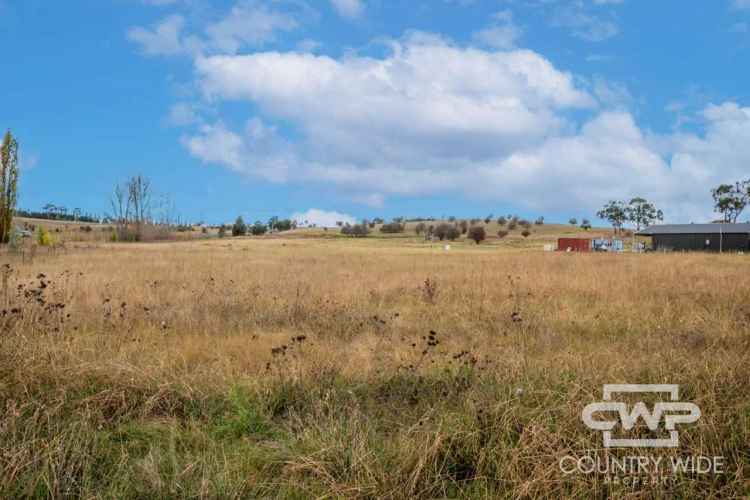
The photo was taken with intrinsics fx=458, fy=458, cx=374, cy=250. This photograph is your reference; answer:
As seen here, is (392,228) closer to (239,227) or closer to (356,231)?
(356,231)

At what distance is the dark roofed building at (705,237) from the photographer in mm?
57500

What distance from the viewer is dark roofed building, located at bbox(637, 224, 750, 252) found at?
57.5 meters

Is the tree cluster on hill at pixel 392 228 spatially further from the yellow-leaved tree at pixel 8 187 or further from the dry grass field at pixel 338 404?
the dry grass field at pixel 338 404

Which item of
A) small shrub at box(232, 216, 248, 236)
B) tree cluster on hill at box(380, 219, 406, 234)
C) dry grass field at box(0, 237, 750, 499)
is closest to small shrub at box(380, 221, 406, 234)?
tree cluster on hill at box(380, 219, 406, 234)

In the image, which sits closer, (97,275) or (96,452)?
(96,452)

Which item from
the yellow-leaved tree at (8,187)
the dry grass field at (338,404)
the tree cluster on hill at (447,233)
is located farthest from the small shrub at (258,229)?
the dry grass field at (338,404)

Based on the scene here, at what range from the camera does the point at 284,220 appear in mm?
133250

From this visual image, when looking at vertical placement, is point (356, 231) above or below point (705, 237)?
above

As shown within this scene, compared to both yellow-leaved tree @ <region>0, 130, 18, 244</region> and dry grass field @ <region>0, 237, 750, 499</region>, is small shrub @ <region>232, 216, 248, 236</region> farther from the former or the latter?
dry grass field @ <region>0, 237, 750, 499</region>

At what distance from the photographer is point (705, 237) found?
5984cm

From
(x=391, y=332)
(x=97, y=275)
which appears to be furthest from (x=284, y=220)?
(x=391, y=332)

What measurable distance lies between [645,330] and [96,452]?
25.5 ft

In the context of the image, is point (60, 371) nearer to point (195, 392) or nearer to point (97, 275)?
point (195, 392)


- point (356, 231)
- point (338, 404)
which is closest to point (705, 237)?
point (356, 231)
